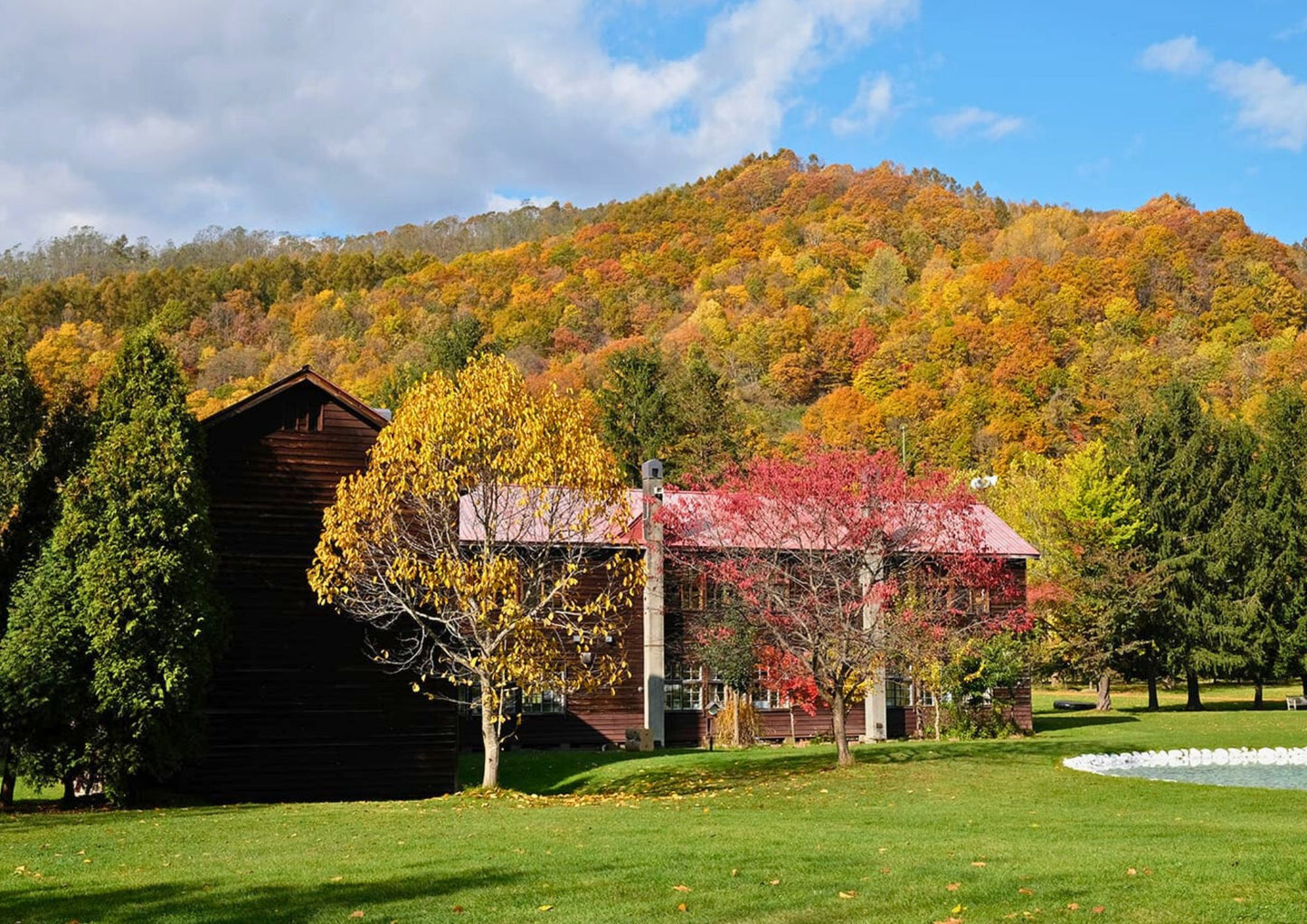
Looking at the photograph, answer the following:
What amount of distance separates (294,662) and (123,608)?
437 cm

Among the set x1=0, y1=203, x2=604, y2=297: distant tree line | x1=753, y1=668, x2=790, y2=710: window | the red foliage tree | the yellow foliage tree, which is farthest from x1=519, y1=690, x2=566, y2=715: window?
x1=0, y1=203, x2=604, y2=297: distant tree line

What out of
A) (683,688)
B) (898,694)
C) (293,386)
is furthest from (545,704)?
(293,386)

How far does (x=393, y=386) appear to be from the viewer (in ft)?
188

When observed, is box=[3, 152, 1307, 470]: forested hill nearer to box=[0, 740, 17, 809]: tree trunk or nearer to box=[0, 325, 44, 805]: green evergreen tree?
box=[0, 325, 44, 805]: green evergreen tree

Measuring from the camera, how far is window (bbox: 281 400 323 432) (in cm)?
2462

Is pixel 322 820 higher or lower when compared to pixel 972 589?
lower

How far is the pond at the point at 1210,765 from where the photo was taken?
2266cm

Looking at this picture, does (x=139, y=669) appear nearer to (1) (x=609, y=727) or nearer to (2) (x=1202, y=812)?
(1) (x=609, y=727)

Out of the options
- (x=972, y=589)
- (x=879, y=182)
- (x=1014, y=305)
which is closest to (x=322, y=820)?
(x=972, y=589)

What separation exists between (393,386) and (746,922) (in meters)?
50.4

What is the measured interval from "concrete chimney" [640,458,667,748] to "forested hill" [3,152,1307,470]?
84.4 feet

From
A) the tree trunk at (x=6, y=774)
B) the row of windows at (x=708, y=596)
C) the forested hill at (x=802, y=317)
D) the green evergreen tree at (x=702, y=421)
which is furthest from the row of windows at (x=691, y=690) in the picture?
the forested hill at (x=802, y=317)

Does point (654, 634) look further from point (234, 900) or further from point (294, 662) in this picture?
point (234, 900)

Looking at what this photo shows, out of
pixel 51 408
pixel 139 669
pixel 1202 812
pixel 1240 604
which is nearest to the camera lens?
pixel 1202 812
